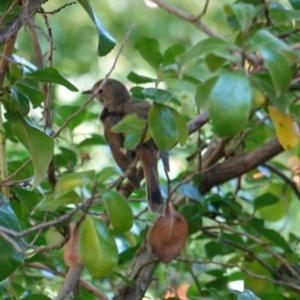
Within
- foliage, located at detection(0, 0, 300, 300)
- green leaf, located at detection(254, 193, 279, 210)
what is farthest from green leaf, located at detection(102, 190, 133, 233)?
green leaf, located at detection(254, 193, 279, 210)

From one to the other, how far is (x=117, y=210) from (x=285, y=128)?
272 millimetres

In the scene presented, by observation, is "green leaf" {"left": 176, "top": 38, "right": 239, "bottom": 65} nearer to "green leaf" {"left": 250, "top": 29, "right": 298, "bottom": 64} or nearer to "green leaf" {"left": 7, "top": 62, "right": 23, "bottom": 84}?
"green leaf" {"left": 250, "top": 29, "right": 298, "bottom": 64}

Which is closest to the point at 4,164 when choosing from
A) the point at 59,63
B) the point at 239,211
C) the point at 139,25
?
the point at 239,211

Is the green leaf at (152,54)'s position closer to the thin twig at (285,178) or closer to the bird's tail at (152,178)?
the bird's tail at (152,178)

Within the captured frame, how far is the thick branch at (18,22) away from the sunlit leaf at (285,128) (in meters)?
0.35

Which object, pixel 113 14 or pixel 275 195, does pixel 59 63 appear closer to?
pixel 113 14

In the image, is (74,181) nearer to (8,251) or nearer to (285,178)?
(8,251)

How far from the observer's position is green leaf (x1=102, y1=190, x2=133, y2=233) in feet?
3.60

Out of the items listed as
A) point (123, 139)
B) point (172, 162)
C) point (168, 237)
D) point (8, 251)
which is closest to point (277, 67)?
point (8, 251)

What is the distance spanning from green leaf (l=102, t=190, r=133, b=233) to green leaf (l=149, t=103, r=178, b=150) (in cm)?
11

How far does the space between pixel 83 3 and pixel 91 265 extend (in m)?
0.38

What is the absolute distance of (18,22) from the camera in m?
0.99

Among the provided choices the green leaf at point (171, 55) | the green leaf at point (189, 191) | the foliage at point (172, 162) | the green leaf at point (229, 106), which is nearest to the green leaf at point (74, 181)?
the foliage at point (172, 162)

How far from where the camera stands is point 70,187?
1107mm
